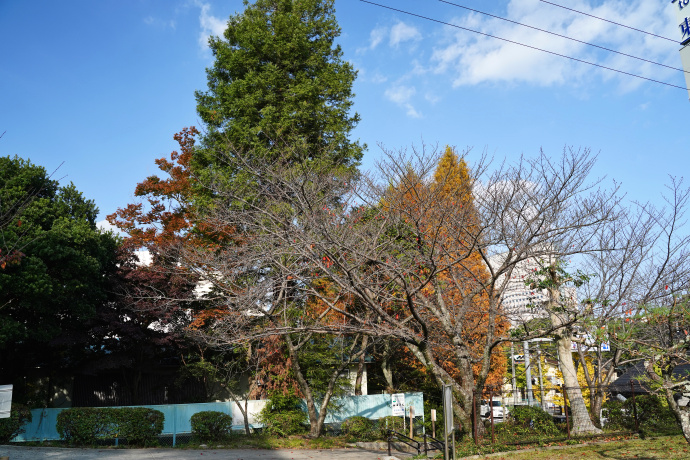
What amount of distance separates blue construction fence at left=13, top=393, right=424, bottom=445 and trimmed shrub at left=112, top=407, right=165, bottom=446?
1.95 ft

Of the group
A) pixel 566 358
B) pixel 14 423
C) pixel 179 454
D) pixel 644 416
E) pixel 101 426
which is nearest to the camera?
pixel 179 454

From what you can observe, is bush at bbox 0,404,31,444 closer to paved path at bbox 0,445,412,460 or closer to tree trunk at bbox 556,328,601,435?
paved path at bbox 0,445,412,460

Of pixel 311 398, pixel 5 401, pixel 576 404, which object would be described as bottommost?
pixel 576 404

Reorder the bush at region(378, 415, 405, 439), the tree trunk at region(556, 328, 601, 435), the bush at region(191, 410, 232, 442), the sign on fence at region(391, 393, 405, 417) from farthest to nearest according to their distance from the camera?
the bush at region(378, 415, 405, 439) < the bush at region(191, 410, 232, 442) < the sign on fence at region(391, 393, 405, 417) < the tree trunk at region(556, 328, 601, 435)

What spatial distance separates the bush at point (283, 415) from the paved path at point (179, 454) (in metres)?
2.07

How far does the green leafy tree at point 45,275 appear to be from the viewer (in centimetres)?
1537

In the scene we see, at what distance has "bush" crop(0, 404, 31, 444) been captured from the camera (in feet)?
46.1

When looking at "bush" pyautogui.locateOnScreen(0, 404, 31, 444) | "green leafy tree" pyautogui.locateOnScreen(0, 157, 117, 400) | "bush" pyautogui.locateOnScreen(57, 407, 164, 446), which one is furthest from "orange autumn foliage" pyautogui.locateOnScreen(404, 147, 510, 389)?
"bush" pyautogui.locateOnScreen(0, 404, 31, 444)

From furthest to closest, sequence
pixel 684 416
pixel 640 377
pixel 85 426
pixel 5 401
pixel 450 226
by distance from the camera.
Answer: pixel 85 426, pixel 450 226, pixel 640 377, pixel 5 401, pixel 684 416

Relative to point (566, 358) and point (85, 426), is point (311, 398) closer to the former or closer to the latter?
point (85, 426)

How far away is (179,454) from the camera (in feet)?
42.4

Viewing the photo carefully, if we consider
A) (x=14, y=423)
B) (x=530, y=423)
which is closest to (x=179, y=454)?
(x=14, y=423)

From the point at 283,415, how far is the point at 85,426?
5550 millimetres

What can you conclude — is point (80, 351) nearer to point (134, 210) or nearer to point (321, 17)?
point (134, 210)
